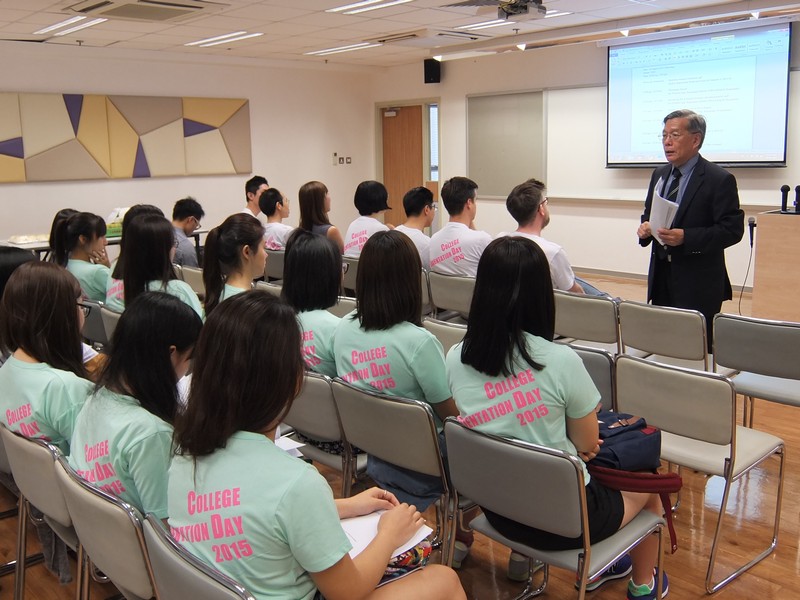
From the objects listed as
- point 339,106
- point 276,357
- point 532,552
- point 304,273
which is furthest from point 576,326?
point 339,106

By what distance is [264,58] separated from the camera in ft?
32.2

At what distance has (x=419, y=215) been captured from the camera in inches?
190

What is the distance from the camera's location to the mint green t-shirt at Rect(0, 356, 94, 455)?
211 cm

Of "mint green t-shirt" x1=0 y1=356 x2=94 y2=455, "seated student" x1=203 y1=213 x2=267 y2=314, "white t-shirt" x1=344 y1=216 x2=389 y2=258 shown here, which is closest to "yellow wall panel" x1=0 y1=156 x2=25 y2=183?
"white t-shirt" x1=344 y1=216 x2=389 y2=258

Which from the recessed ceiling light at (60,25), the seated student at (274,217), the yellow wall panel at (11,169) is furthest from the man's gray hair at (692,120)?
the yellow wall panel at (11,169)

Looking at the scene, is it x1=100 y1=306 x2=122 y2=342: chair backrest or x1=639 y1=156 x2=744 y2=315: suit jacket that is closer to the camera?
x1=100 y1=306 x2=122 y2=342: chair backrest

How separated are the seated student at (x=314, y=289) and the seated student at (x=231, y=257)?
1.48ft

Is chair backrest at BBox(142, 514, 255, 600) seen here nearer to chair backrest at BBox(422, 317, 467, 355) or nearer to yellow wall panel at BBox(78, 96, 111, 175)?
chair backrest at BBox(422, 317, 467, 355)

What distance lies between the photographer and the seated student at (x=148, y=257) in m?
3.33

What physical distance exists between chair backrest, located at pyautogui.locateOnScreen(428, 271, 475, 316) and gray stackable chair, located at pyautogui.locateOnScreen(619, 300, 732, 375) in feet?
3.42

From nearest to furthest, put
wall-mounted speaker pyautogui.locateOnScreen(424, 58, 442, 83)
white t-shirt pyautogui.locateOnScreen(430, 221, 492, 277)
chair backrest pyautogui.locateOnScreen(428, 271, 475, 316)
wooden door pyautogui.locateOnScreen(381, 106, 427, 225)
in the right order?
chair backrest pyautogui.locateOnScreen(428, 271, 475, 316)
white t-shirt pyautogui.locateOnScreen(430, 221, 492, 277)
wall-mounted speaker pyautogui.locateOnScreen(424, 58, 442, 83)
wooden door pyautogui.locateOnScreen(381, 106, 427, 225)

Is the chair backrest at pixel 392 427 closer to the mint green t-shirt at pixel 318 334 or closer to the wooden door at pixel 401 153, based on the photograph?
the mint green t-shirt at pixel 318 334

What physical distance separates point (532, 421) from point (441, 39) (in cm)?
729

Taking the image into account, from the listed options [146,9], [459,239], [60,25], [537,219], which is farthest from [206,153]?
[537,219]
